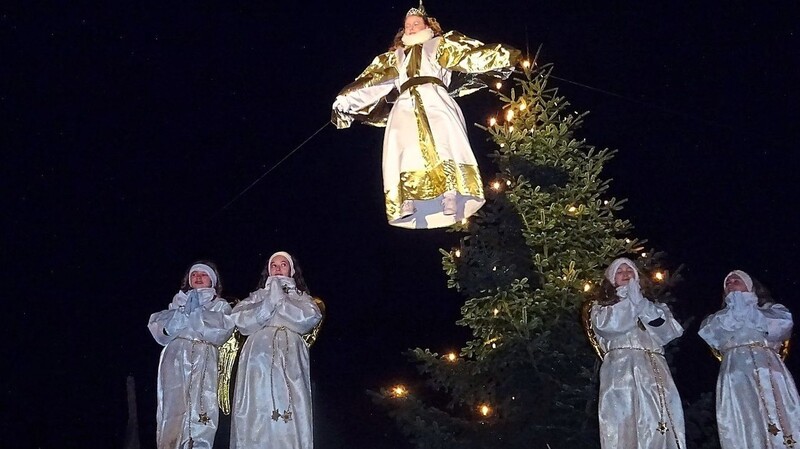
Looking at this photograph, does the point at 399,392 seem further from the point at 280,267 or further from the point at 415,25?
the point at 415,25

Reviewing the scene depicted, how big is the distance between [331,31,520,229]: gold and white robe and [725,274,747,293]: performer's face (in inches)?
79.5

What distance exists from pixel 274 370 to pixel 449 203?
168 cm

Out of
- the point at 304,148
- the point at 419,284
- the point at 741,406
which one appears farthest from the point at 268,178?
the point at 741,406

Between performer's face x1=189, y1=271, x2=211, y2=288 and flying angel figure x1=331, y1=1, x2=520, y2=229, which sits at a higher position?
flying angel figure x1=331, y1=1, x2=520, y2=229

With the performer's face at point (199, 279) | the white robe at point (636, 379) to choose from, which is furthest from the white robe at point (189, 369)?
the white robe at point (636, 379)

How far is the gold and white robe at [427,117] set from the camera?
621cm

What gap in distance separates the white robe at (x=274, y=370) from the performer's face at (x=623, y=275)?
2146 millimetres

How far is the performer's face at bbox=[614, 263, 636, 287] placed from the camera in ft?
21.6

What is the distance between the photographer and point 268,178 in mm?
11422

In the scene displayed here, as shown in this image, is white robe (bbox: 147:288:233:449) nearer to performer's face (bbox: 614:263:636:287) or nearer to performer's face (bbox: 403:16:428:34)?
performer's face (bbox: 403:16:428:34)

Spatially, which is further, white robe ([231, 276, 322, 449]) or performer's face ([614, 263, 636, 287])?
performer's face ([614, 263, 636, 287])

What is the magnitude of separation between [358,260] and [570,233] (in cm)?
555

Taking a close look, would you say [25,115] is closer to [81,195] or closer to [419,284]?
[81,195]

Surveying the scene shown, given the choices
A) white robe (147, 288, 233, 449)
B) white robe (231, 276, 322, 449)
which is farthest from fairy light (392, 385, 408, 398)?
white robe (147, 288, 233, 449)
